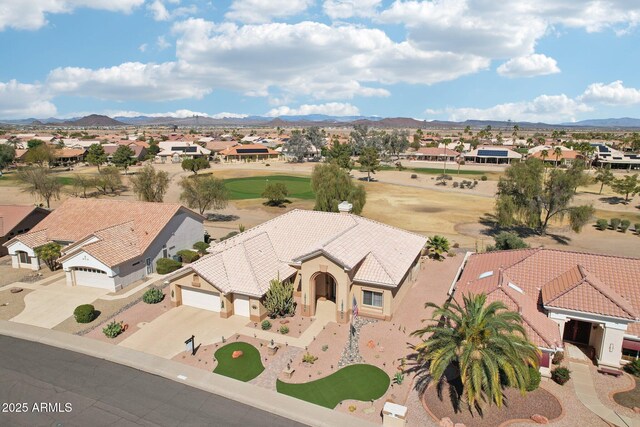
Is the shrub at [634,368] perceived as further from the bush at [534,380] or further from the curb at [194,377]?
the curb at [194,377]

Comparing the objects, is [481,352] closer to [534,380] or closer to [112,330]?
[534,380]

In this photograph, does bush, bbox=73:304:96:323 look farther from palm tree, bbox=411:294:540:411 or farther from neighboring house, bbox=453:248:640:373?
neighboring house, bbox=453:248:640:373

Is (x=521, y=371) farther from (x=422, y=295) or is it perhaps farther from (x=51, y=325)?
(x=51, y=325)

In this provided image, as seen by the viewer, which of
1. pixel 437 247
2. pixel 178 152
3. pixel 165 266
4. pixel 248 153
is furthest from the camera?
pixel 248 153

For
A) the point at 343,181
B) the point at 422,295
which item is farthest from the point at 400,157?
the point at 422,295

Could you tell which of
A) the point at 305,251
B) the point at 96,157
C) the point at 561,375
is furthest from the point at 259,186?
the point at 561,375

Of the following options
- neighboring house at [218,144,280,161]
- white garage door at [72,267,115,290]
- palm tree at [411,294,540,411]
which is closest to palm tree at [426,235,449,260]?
palm tree at [411,294,540,411]
